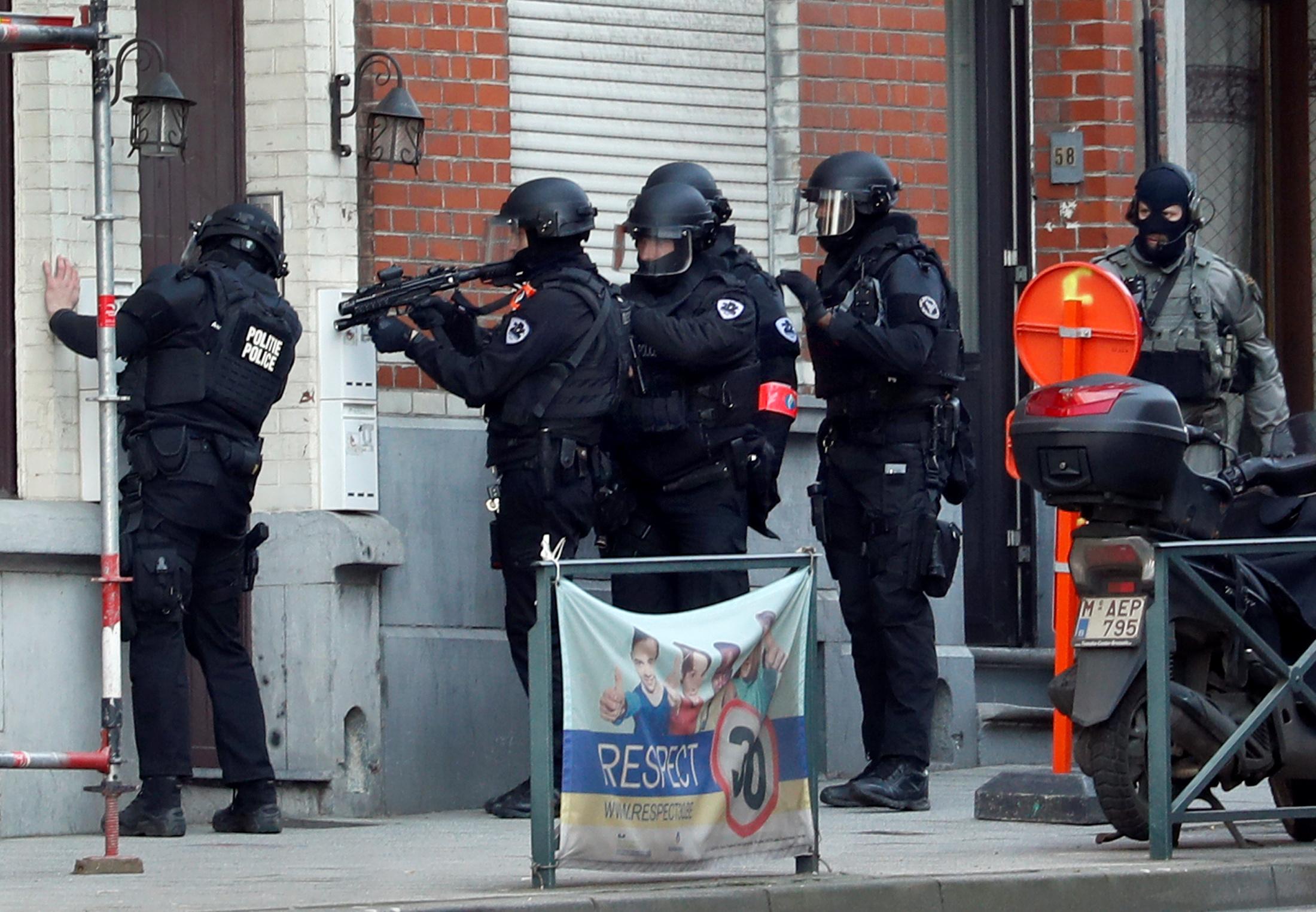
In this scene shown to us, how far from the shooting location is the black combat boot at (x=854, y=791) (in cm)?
1034

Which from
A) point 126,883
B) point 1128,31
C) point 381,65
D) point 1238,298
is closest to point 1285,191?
point 1128,31

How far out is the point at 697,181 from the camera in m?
10.6

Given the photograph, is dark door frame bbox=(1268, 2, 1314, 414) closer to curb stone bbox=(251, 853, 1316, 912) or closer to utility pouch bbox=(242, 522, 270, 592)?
utility pouch bbox=(242, 522, 270, 592)

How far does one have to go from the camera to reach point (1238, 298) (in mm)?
10484

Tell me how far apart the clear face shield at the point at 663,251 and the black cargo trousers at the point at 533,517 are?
71 cm

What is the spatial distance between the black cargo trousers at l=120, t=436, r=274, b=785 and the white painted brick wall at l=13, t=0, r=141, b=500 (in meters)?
0.50

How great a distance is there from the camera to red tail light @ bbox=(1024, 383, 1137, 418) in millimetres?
8305

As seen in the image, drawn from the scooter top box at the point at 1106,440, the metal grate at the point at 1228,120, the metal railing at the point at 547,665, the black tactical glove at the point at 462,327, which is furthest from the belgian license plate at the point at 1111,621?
the metal grate at the point at 1228,120

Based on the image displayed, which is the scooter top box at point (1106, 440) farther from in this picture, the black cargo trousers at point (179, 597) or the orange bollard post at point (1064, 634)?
the black cargo trousers at point (179, 597)

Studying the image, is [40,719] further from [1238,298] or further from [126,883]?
[1238,298]

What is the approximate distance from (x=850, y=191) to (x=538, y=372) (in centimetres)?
133

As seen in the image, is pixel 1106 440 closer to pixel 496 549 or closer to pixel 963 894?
pixel 963 894

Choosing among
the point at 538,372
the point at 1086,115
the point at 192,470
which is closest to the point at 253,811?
the point at 192,470

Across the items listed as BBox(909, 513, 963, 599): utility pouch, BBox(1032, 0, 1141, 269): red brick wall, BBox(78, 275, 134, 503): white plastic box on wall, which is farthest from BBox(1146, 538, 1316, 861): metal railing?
BBox(1032, 0, 1141, 269): red brick wall
